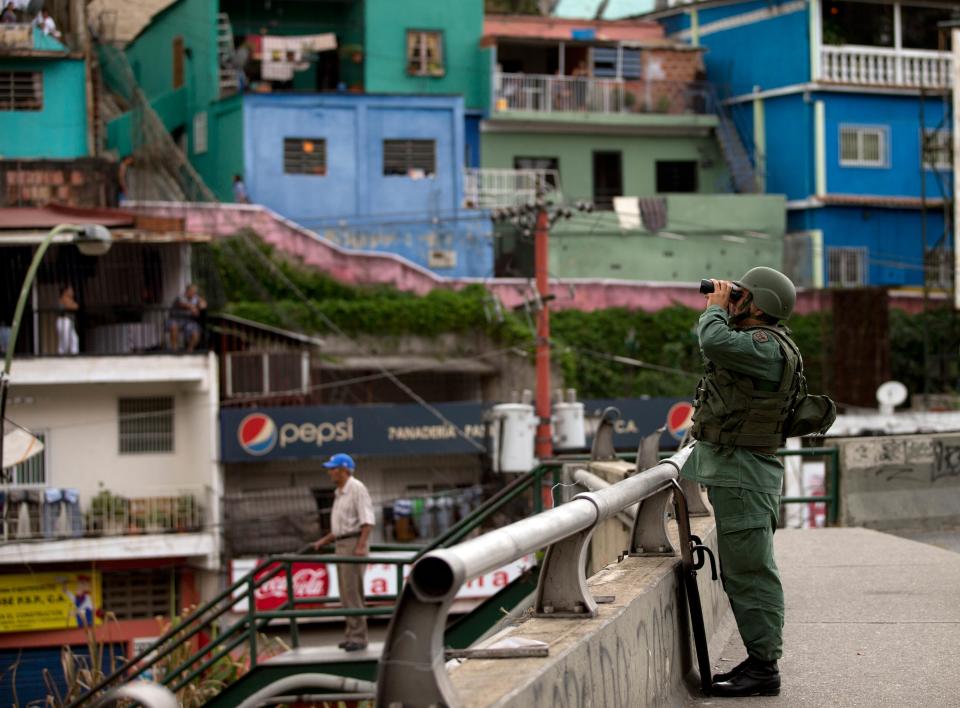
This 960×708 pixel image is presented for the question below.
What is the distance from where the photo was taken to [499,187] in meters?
44.4

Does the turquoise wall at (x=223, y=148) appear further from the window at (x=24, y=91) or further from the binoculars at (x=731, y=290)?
the binoculars at (x=731, y=290)

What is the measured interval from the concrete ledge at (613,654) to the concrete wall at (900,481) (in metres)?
7.85

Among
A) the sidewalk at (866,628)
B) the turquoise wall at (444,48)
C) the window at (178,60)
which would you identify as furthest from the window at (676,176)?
the sidewalk at (866,628)

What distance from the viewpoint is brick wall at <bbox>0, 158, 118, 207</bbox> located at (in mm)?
36312

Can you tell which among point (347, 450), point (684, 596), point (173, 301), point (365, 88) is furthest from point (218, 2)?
point (684, 596)

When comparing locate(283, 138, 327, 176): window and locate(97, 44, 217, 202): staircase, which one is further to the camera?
locate(283, 138, 327, 176): window

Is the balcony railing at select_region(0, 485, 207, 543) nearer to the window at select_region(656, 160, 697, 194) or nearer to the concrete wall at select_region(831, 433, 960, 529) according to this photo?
the concrete wall at select_region(831, 433, 960, 529)

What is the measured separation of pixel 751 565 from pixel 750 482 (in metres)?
0.34

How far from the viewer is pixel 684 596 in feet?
22.4

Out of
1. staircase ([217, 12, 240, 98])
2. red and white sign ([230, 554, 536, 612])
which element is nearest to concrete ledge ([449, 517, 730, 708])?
red and white sign ([230, 554, 536, 612])

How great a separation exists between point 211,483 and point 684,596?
27.3m

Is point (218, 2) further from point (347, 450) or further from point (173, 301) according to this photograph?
point (347, 450)

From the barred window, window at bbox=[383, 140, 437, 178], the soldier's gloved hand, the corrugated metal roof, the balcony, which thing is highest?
the corrugated metal roof

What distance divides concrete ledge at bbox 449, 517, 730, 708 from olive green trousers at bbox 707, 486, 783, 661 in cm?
30
